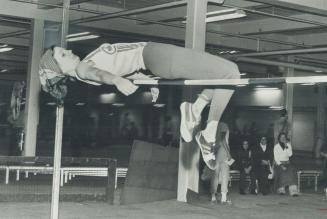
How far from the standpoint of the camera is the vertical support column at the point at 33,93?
1331 centimetres

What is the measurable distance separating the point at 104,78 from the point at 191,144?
6.28 metres

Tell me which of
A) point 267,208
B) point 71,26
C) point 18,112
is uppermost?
point 71,26

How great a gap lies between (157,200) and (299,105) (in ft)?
50.3

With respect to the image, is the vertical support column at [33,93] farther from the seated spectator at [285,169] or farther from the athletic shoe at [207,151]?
the athletic shoe at [207,151]

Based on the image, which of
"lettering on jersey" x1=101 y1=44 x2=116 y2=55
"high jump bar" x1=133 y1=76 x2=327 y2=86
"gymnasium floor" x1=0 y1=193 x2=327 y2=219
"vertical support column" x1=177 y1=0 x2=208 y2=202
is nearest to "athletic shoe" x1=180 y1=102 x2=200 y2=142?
"high jump bar" x1=133 y1=76 x2=327 y2=86

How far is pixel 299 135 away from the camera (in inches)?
1056

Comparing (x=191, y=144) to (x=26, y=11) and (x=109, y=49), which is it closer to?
(x=26, y=11)

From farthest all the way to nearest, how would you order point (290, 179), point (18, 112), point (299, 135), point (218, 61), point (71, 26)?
point (299, 135)
point (71, 26)
point (18, 112)
point (290, 179)
point (218, 61)

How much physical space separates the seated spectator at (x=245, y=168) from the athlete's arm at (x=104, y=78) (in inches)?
335

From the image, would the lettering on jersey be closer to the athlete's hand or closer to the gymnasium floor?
the athlete's hand

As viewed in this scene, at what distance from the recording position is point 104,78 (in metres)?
4.42

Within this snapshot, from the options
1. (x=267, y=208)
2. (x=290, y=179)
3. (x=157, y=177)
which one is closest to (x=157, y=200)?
(x=157, y=177)

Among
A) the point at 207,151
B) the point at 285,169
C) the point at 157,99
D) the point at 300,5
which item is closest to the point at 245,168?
the point at 285,169

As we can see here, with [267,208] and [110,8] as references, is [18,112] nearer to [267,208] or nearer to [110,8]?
[110,8]
